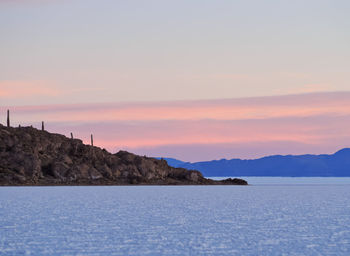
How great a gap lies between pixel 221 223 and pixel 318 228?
10804 millimetres

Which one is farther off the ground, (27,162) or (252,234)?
(27,162)

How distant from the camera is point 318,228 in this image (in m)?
62.9

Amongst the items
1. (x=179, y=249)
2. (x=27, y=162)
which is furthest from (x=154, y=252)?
(x=27, y=162)

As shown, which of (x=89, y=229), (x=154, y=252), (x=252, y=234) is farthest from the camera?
(x=89, y=229)

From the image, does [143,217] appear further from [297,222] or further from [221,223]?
[297,222]

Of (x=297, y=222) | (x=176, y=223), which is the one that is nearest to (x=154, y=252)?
(x=176, y=223)

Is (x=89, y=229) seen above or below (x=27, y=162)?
below

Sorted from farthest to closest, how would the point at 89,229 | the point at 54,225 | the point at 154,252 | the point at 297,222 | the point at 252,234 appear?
the point at 297,222, the point at 54,225, the point at 89,229, the point at 252,234, the point at 154,252

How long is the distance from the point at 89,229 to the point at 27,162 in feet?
462

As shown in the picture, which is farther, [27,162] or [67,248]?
[27,162]

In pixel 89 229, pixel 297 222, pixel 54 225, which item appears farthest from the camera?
pixel 297 222

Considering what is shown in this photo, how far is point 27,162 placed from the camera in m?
196

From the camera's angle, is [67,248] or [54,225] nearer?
[67,248]

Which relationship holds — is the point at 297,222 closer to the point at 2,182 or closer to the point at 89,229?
the point at 89,229
